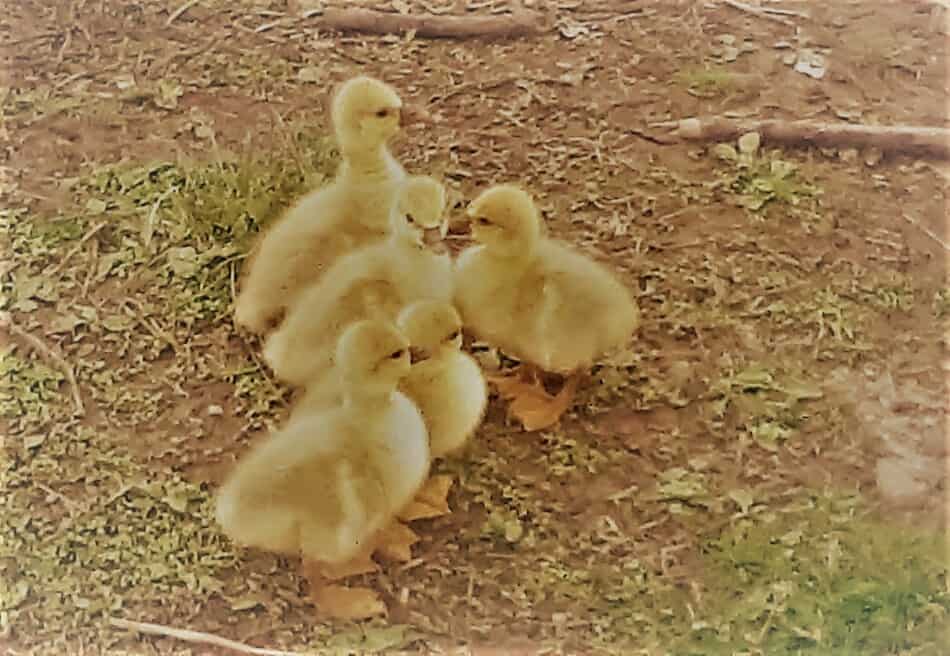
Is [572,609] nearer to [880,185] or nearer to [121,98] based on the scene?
[880,185]

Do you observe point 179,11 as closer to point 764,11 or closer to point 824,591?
point 764,11

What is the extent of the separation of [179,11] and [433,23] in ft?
0.74

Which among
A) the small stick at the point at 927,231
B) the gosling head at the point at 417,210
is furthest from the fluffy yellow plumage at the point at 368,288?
the small stick at the point at 927,231

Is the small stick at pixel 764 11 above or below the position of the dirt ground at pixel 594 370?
above

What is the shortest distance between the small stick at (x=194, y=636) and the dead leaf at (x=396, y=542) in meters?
0.10

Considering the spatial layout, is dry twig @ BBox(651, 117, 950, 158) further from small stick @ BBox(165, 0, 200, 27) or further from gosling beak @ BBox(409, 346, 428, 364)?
small stick @ BBox(165, 0, 200, 27)

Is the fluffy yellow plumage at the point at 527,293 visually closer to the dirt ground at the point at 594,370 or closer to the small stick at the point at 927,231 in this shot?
the dirt ground at the point at 594,370

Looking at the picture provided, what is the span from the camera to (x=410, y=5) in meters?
1.08

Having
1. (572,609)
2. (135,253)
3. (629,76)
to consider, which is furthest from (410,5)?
(572,609)

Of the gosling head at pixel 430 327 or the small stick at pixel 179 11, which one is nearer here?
the gosling head at pixel 430 327

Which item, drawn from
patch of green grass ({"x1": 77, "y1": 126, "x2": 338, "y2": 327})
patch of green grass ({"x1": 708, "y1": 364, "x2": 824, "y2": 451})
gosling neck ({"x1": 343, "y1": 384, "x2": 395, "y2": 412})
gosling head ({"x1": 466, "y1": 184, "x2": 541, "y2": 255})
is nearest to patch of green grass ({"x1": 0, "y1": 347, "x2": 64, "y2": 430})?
patch of green grass ({"x1": 77, "y1": 126, "x2": 338, "y2": 327})

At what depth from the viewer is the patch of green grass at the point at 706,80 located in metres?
1.07

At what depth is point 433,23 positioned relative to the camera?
1.08 meters

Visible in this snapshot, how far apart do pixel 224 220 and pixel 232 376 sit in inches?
5.3
